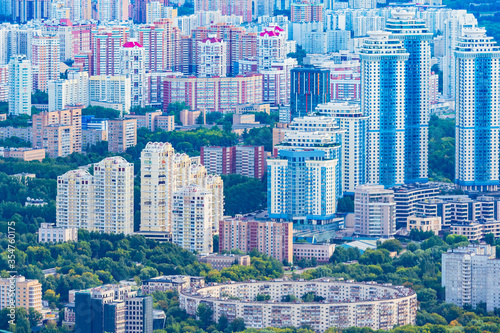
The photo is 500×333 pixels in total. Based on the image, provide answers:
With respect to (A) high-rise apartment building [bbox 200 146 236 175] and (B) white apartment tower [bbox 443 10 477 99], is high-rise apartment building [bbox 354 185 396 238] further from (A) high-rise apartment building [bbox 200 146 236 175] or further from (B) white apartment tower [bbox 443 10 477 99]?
(B) white apartment tower [bbox 443 10 477 99]

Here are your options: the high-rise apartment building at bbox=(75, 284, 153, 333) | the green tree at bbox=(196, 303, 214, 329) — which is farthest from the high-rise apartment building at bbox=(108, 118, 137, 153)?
the high-rise apartment building at bbox=(75, 284, 153, 333)

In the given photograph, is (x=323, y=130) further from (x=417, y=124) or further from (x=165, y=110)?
(x=165, y=110)

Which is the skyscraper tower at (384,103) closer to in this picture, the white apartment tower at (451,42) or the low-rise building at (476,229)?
the low-rise building at (476,229)

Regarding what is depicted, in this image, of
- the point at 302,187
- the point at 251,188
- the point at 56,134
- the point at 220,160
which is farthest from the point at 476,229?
the point at 56,134

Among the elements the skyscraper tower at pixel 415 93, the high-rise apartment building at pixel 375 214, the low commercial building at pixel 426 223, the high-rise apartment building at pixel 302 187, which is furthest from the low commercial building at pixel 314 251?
the skyscraper tower at pixel 415 93

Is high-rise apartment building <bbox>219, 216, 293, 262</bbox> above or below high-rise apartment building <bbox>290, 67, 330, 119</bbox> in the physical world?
below
